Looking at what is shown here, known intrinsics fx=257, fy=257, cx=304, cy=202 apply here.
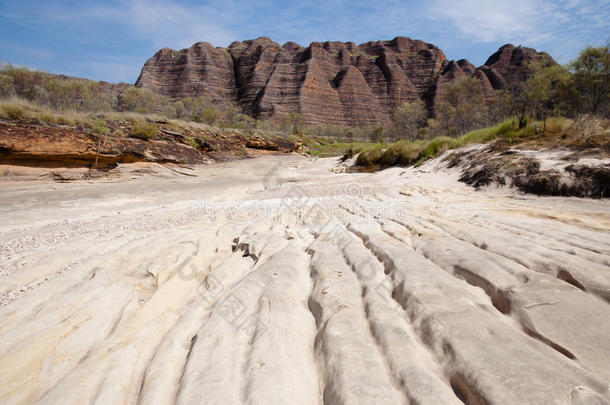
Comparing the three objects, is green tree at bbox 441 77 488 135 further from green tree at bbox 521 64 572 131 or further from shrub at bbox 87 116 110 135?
shrub at bbox 87 116 110 135

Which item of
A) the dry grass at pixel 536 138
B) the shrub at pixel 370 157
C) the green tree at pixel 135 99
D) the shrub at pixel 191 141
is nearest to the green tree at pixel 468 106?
the shrub at pixel 370 157

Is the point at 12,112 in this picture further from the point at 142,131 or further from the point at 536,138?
the point at 536,138

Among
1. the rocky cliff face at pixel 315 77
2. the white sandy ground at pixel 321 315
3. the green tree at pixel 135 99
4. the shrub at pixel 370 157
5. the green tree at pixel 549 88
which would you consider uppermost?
the rocky cliff face at pixel 315 77

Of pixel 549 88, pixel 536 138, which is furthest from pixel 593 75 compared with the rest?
pixel 536 138

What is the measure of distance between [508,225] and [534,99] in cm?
1880

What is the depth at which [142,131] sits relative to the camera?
1238 cm

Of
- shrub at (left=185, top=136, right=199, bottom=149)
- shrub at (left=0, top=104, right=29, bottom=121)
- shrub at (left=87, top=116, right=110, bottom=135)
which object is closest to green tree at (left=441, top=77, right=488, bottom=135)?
shrub at (left=185, top=136, right=199, bottom=149)

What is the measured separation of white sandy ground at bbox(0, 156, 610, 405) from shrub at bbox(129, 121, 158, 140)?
34.4 ft

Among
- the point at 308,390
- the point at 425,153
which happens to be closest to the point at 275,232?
the point at 308,390

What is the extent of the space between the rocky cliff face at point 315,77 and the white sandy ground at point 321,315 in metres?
82.6

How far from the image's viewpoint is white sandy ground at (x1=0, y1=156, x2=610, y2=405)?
1.08m

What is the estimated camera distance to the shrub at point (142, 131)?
12.3 metres

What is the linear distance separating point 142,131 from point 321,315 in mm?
13983

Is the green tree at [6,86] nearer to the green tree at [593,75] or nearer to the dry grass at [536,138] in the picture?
the dry grass at [536,138]
